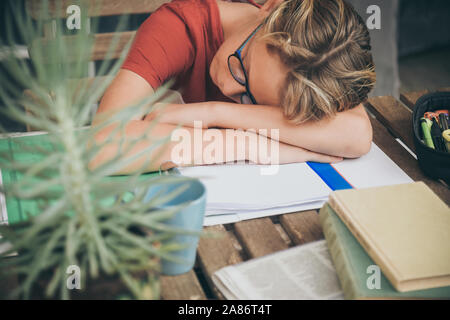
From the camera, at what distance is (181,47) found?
1211 millimetres

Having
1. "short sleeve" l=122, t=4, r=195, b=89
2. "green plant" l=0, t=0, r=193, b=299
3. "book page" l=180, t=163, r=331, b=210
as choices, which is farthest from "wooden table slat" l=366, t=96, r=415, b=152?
"green plant" l=0, t=0, r=193, b=299

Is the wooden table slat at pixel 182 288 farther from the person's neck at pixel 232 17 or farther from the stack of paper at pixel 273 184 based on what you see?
the person's neck at pixel 232 17

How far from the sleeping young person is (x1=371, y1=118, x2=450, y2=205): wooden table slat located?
9cm

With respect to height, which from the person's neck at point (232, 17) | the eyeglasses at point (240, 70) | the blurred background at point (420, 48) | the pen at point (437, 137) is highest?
the person's neck at point (232, 17)

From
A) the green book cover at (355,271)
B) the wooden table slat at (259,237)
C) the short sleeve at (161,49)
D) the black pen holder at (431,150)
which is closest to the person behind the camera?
the green book cover at (355,271)

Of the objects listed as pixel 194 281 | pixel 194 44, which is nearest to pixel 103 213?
pixel 194 281

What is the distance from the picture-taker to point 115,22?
6.64 feet

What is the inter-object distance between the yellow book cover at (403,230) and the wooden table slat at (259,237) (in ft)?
0.37

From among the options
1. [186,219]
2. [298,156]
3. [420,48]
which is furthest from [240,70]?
[420,48]

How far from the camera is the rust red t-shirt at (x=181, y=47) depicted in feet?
3.72

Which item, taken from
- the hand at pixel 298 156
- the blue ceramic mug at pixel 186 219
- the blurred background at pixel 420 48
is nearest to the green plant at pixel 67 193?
the blue ceramic mug at pixel 186 219

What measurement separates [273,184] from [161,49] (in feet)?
1.77

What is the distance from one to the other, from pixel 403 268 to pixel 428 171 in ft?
1.33

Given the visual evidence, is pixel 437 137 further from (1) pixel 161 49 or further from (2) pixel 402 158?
(1) pixel 161 49
